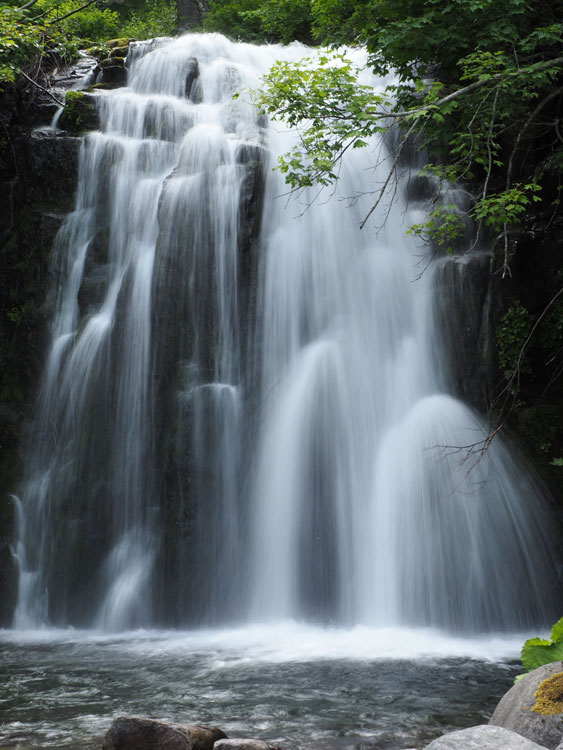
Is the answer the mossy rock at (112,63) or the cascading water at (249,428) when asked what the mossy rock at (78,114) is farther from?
the mossy rock at (112,63)

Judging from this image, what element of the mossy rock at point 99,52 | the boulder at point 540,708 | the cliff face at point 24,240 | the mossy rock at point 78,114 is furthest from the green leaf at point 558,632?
the mossy rock at point 99,52

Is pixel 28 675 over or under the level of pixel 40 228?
under

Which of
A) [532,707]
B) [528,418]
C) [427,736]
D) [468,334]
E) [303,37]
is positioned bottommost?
[427,736]

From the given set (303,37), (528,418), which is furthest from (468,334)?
(303,37)

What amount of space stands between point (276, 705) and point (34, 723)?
173 centimetres

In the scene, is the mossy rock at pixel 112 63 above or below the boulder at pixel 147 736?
above

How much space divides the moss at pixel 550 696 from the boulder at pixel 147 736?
185 cm

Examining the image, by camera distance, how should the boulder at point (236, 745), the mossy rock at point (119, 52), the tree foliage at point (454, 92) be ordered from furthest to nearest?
the mossy rock at point (119, 52)
the tree foliage at point (454, 92)
the boulder at point (236, 745)

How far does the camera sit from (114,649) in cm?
717

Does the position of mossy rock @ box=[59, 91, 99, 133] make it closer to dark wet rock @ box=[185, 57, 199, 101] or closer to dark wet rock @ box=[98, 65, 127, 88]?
dark wet rock @ box=[98, 65, 127, 88]

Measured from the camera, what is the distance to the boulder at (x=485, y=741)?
2.87 m

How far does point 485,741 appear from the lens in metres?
2.89

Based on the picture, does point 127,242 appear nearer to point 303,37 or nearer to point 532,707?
point 532,707

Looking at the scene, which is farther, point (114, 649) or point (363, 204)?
point (363, 204)
